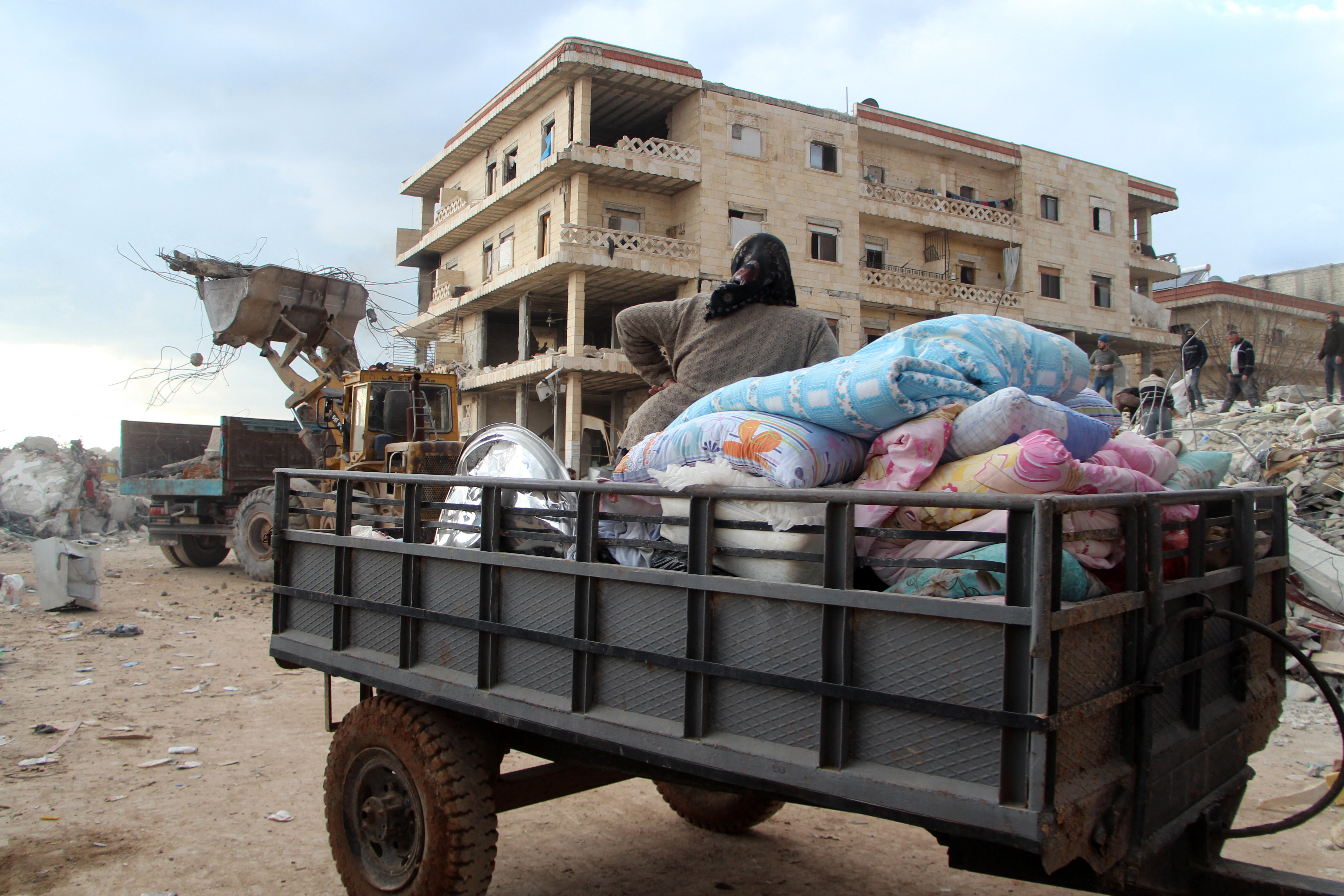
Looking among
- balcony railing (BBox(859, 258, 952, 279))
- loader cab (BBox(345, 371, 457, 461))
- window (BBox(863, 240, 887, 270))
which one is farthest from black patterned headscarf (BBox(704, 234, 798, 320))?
window (BBox(863, 240, 887, 270))

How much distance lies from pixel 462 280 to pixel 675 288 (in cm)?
775

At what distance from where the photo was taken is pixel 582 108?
19.7 metres

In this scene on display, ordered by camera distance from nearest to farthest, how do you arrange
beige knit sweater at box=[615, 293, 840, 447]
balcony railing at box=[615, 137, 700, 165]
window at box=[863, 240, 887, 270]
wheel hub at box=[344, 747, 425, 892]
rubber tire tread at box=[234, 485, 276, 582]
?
wheel hub at box=[344, 747, 425, 892] < beige knit sweater at box=[615, 293, 840, 447] < rubber tire tread at box=[234, 485, 276, 582] < balcony railing at box=[615, 137, 700, 165] < window at box=[863, 240, 887, 270]

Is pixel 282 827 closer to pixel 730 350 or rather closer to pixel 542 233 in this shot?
pixel 730 350

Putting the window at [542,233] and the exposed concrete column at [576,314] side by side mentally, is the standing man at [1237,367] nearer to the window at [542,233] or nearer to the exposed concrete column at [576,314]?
the exposed concrete column at [576,314]

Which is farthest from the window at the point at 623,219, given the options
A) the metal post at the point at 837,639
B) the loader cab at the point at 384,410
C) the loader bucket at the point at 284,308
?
the metal post at the point at 837,639

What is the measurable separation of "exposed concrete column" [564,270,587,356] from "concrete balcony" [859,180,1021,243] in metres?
8.14

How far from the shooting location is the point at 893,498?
1.65m

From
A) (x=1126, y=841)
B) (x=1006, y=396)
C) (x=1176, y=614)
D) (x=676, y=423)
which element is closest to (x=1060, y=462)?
(x=1006, y=396)

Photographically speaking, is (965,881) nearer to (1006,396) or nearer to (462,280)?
(1006,396)

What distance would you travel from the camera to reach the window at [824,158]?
22.3m

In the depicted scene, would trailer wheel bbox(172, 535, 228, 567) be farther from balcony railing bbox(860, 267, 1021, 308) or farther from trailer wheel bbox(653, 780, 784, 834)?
balcony railing bbox(860, 267, 1021, 308)

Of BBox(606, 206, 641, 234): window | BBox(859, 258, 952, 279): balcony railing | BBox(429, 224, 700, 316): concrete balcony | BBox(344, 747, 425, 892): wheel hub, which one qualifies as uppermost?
BBox(606, 206, 641, 234): window

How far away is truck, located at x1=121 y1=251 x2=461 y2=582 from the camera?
32.2ft
